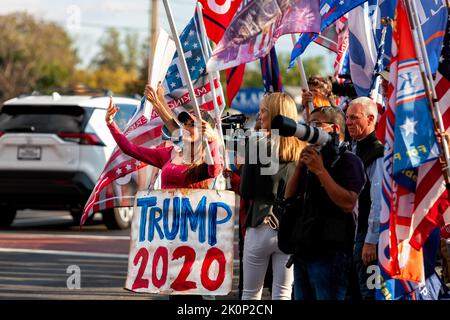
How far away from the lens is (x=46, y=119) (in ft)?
54.5

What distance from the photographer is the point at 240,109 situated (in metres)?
41.1

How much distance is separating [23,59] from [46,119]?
65.5m

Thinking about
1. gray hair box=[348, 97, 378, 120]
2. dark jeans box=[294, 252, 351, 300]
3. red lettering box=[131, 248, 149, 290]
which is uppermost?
gray hair box=[348, 97, 378, 120]

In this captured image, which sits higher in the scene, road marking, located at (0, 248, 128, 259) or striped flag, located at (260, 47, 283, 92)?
striped flag, located at (260, 47, 283, 92)

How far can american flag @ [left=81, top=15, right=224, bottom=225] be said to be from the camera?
9.83 meters

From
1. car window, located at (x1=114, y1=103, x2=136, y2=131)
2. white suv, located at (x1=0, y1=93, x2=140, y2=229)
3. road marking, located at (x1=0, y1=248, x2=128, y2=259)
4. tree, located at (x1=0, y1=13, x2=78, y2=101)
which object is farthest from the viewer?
tree, located at (x1=0, y1=13, x2=78, y2=101)

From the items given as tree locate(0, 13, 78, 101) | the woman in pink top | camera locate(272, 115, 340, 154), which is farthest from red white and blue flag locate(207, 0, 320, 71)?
tree locate(0, 13, 78, 101)

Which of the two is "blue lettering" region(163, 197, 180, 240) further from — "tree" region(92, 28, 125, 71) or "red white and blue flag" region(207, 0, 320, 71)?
"tree" region(92, 28, 125, 71)

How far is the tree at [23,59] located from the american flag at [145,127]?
212ft

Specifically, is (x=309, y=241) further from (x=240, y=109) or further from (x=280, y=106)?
(x=240, y=109)

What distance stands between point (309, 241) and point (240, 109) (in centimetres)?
3465

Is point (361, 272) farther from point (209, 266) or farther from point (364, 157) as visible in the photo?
point (209, 266)

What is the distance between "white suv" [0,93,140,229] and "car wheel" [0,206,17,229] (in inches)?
29.2

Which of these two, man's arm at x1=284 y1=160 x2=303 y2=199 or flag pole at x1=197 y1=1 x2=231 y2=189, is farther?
flag pole at x1=197 y1=1 x2=231 y2=189
